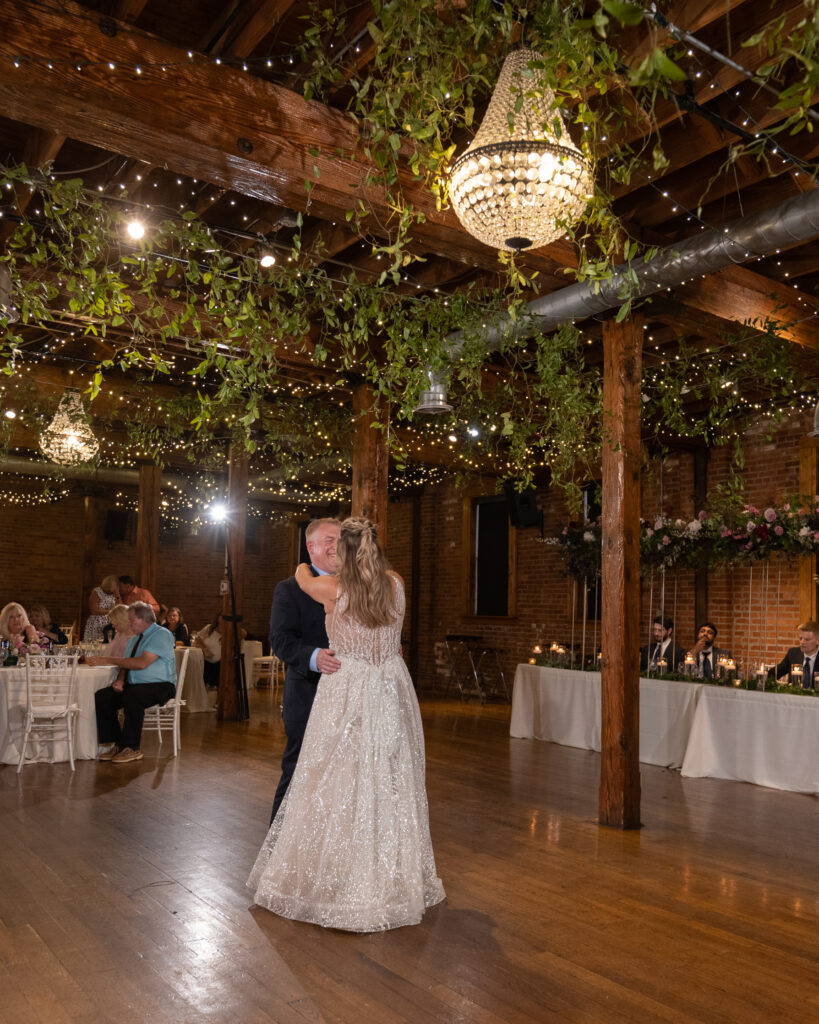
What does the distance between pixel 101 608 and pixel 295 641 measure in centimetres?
825

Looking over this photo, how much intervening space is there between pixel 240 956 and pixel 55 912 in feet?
3.11

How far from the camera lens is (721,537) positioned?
807cm

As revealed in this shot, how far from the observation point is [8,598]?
1588 cm

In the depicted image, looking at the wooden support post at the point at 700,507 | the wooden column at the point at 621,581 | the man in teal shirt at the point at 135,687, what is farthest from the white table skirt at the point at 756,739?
the man in teal shirt at the point at 135,687

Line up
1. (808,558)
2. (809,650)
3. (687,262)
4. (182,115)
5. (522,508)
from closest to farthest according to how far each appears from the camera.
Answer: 1. (182,115)
2. (687,262)
3. (809,650)
4. (808,558)
5. (522,508)

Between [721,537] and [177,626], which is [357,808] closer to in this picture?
[721,537]

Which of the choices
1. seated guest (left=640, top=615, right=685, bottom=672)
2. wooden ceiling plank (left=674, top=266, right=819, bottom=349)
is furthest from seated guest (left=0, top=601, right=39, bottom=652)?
wooden ceiling plank (left=674, top=266, right=819, bottom=349)

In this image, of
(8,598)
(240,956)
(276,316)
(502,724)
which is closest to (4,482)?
(8,598)

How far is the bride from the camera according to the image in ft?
11.3

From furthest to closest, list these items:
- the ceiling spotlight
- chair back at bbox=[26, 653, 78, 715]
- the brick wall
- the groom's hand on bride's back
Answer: the ceiling spotlight, the brick wall, chair back at bbox=[26, 653, 78, 715], the groom's hand on bride's back

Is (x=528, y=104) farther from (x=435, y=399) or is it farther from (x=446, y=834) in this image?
(x=446, y=834)

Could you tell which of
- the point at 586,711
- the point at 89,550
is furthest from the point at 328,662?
the point at 89,550

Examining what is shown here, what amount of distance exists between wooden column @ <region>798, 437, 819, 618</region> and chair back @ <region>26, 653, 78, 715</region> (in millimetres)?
7094

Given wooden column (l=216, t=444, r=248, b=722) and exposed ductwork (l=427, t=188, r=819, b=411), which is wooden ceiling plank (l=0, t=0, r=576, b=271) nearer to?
exposed ductwork (l=427, t=188, r=819, b=411)
